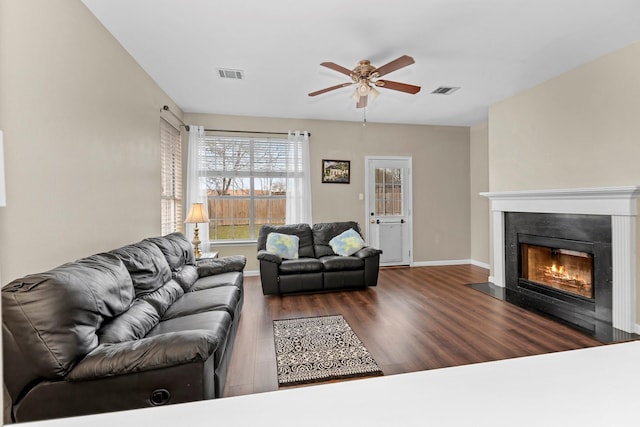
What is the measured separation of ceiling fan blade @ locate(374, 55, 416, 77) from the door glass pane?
9.69ft

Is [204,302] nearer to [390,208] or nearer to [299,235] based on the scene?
[299,235]

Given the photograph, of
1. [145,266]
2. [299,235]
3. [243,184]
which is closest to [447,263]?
[299,235]

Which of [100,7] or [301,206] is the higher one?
[100,7]

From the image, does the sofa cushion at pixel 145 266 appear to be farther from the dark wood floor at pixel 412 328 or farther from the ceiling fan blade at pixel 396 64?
the ceiling fan blade at pixel 396 64

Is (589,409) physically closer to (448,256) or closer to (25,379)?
(25,379)

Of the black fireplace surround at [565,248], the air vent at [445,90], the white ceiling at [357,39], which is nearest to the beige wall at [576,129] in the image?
the white ceiling at [357,39]

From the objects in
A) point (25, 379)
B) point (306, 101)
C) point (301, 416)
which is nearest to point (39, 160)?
point (25, 379)

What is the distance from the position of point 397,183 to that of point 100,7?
4827mm

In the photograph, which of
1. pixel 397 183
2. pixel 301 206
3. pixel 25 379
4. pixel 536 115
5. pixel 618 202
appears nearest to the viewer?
pixel 25 379

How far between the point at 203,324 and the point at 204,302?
46 centimetres

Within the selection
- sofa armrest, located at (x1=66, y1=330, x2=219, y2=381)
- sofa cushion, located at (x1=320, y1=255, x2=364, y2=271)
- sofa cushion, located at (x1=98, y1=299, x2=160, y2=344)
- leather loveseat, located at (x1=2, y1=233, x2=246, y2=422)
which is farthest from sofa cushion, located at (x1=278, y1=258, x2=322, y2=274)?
sofa armrest, located at (x1=66, y1=330, x2=219, y2=381)

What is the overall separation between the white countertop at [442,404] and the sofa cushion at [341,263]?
3555mm

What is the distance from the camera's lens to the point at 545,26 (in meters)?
2.61

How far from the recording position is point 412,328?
2.99 m
